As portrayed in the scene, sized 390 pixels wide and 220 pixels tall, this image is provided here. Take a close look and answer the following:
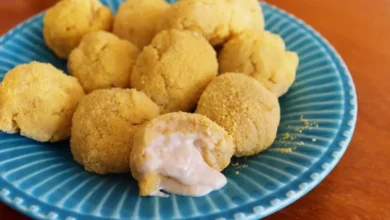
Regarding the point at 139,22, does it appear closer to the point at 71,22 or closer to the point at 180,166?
the point at 71,22

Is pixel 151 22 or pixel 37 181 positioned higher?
pixel 151 22

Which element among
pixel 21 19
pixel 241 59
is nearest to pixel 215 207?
pixel 241 59

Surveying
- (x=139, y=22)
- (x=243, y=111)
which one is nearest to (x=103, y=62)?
(x=139, y=22)

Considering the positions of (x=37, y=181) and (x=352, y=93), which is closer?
(x=37, y=181)

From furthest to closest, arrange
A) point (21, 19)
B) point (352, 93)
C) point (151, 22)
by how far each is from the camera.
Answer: point (21, 19) → point (151, 22) → point (352, 93)

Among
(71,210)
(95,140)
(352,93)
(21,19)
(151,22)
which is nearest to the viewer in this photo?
(71,210)

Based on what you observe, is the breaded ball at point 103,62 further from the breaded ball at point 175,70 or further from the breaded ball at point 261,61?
the breaded ball at point 261,61

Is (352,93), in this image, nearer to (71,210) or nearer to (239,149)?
(239,149)
